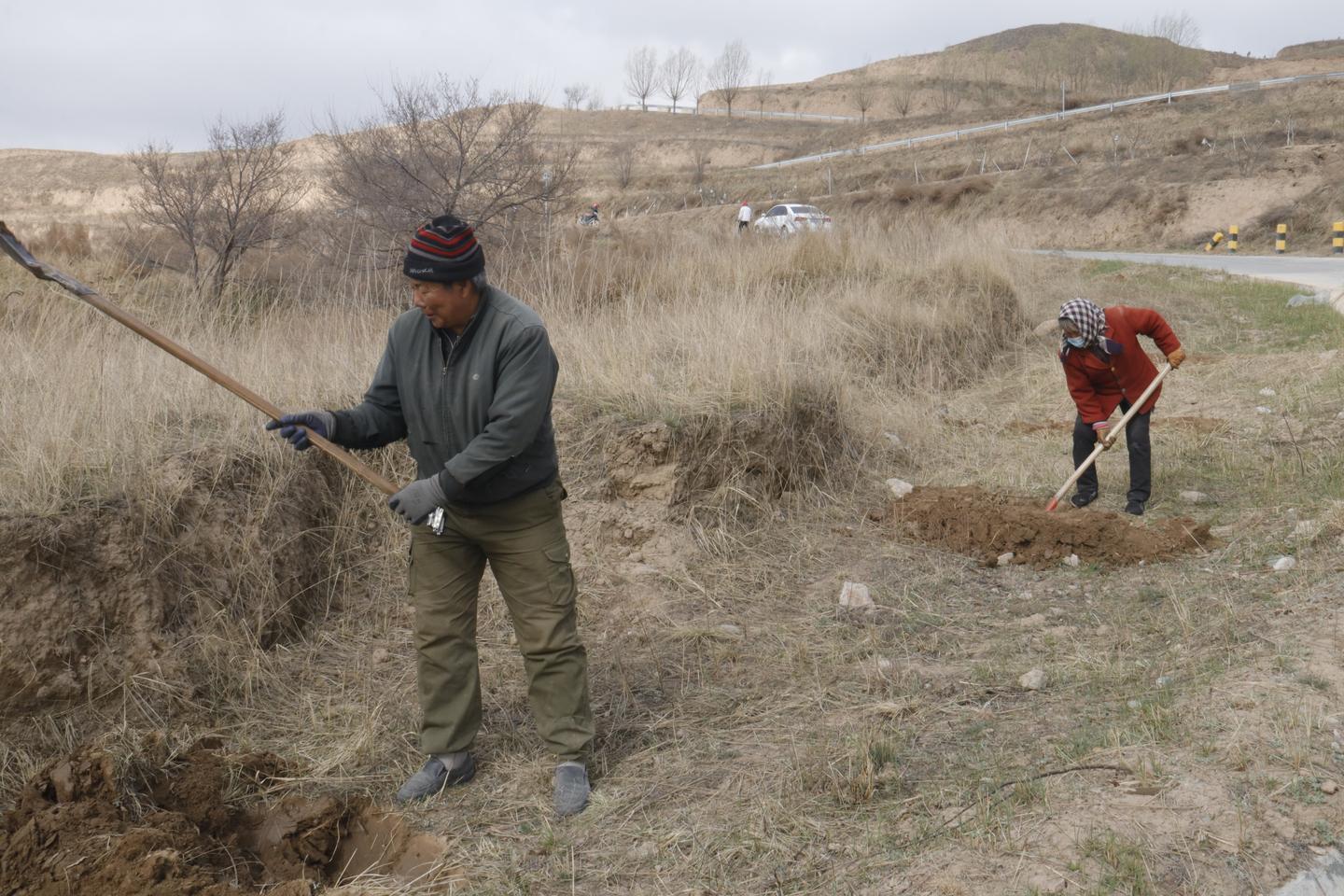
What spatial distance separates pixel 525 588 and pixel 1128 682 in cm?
222

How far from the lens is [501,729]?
394 cm

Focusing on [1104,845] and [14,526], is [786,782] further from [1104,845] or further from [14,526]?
[14,526]

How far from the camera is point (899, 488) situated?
643 centimetres

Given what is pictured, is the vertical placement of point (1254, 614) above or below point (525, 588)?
below

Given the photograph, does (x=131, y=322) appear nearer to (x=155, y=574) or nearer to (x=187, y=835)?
(x=155, y=574)

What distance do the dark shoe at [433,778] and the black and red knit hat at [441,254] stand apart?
1.62 meters

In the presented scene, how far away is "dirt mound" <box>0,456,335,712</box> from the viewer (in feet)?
12.3

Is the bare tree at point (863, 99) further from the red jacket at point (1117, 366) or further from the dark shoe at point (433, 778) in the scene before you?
the dark shoe at point (433, 778)

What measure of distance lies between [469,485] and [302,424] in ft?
1.75

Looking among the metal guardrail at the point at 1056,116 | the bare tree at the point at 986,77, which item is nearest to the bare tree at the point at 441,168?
the metal guardrail at the point at 1056,116

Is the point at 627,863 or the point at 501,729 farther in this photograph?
the point at 501,729

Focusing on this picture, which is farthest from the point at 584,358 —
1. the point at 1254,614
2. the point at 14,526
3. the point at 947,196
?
the point at 947,196

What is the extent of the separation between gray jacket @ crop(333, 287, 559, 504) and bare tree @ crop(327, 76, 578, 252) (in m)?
8.98

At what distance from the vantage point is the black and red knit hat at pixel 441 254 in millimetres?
2996
